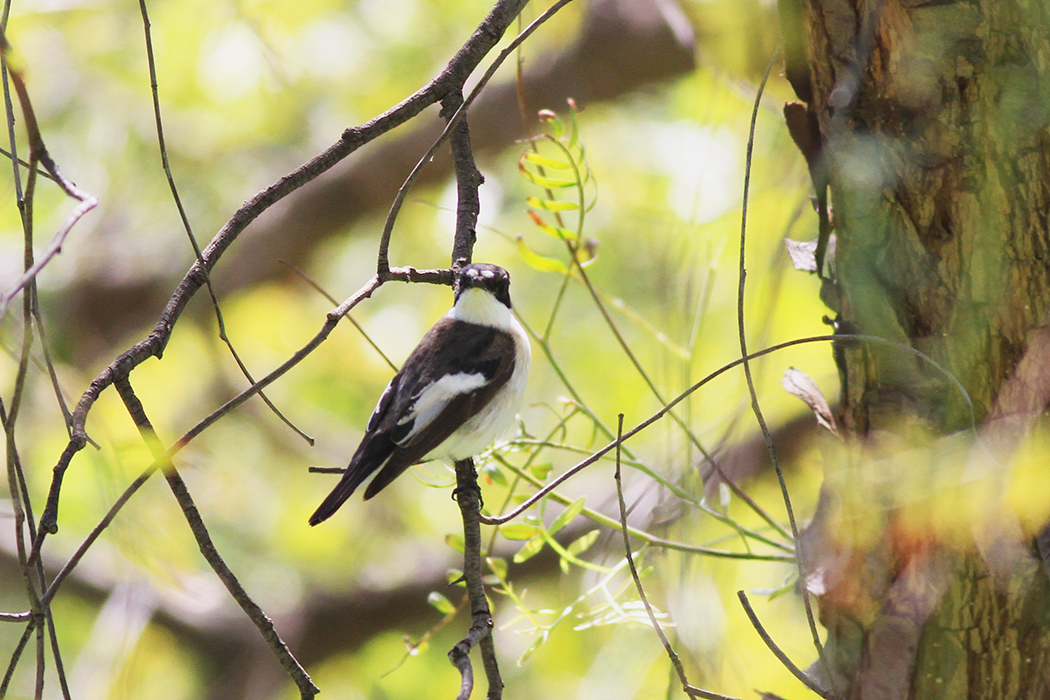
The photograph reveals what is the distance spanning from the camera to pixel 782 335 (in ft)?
11.2

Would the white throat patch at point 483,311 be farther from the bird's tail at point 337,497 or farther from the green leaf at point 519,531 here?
the green leaf at point 519,531

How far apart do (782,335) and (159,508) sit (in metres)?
3.18

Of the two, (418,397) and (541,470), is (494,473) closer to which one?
(541,470)

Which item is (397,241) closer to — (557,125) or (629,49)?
(629,49)

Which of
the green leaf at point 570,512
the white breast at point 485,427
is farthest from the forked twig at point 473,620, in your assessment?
the white breast at point 485,427

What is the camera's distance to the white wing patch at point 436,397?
2406mm

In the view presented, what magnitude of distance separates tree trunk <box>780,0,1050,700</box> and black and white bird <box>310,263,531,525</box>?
958 mm

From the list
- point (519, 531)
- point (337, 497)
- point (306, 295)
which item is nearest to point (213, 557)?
point (519, 531)

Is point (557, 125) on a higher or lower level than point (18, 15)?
lower

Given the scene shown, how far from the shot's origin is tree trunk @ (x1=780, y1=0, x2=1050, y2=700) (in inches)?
56.1

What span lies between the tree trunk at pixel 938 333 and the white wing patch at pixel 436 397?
3.72ft

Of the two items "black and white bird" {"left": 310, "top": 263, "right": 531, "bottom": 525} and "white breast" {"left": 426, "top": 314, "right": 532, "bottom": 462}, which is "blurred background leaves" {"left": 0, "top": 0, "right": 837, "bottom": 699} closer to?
"black and white bird" {"left": 310, "top": 263, "right": 531, "bottom": 525}

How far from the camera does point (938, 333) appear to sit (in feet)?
5.01

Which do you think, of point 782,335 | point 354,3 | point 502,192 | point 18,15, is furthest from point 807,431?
point 18,15
